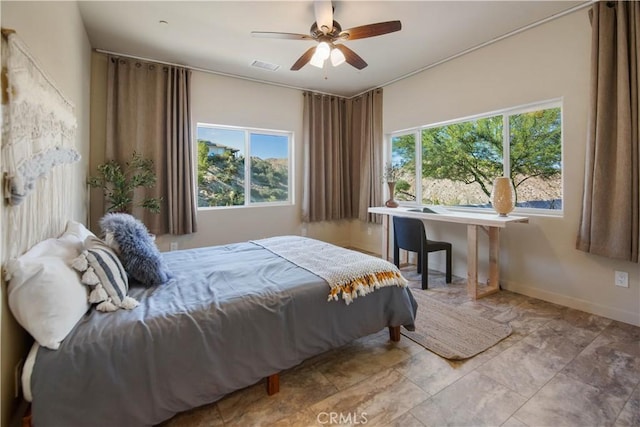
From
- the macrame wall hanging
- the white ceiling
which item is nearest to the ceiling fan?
the white ceiling

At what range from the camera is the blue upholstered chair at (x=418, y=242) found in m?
3.14

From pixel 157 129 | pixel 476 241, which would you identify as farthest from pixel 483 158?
pixel 157 129

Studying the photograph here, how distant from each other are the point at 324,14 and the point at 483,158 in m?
2.36

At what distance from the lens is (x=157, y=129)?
11.4 ft

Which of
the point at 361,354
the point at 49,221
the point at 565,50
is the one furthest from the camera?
the point at 565,50

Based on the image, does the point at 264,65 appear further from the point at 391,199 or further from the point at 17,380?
the point at 17,380

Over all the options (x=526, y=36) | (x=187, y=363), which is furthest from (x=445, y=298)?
(x=526, y=36)

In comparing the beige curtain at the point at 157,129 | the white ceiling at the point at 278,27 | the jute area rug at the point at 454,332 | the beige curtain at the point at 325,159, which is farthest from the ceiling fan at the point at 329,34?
the jute area rug at the point at 454,332

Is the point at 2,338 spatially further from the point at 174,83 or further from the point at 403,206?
the point at 403,206

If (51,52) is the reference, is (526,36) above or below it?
above

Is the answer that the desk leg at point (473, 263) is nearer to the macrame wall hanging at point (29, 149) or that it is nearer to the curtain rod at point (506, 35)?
the curtain rod at point (506, 35)

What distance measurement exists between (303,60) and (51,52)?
1.82 meters

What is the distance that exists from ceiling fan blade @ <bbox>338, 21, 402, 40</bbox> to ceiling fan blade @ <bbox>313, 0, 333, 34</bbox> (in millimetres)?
126

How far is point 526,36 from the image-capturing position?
113 inches
